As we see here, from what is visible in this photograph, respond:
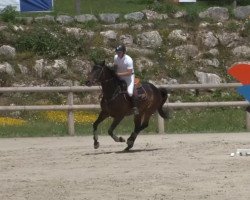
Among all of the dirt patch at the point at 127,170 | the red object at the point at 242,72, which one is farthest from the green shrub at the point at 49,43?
the red object at the point at 242,72

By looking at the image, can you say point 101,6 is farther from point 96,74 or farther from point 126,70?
point 96,74

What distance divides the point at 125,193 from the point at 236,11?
70.7ft

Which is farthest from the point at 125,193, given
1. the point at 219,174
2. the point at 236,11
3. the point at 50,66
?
the point at 236,11

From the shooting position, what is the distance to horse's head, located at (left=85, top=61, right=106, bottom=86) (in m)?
15.8

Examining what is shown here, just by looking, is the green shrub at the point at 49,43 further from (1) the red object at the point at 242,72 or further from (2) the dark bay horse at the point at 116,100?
(1) the red object at the point at 242,72

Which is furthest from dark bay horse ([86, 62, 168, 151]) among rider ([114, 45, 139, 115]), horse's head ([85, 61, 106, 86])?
rider ([114, 45, 139, 115])

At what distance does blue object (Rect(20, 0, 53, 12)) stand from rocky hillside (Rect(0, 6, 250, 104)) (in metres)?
0.75

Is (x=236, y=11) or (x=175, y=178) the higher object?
(x=236, y=11)

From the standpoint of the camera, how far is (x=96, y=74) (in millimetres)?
15859

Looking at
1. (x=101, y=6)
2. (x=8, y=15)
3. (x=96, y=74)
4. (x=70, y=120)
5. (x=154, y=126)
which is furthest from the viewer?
(x=101, y=6)

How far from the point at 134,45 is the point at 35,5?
411cm

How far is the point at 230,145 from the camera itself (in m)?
16.2

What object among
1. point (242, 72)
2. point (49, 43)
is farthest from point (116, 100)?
point (49, 43)

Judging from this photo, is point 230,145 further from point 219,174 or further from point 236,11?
point 236,11
